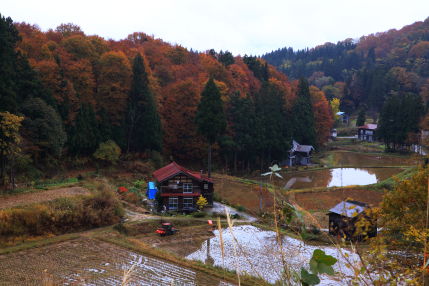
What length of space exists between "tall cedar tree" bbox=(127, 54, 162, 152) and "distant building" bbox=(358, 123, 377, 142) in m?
42.3

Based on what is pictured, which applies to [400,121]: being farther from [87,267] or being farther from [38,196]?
[87,267]

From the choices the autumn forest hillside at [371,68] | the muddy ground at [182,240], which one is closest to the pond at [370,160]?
the autumn forest hillside at [371,68]

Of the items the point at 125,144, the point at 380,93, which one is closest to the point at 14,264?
the point at 125,144

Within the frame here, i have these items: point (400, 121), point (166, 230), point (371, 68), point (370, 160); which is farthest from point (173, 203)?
point (371, 68)

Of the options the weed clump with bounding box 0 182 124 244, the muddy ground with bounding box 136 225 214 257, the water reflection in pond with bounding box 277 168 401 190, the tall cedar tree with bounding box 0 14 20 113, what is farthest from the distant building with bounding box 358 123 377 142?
the tall cedar tree with bounding box 0 14 20 113

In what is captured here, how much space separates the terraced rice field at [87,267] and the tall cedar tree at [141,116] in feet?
55.1

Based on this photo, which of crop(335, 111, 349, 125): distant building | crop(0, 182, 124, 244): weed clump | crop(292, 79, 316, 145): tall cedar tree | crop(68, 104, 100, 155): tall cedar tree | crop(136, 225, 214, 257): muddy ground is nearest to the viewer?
crop(0, 182, 124, 244): weed clump

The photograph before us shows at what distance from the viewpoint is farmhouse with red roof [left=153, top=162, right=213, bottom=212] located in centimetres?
2373

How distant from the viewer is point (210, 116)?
102 ft

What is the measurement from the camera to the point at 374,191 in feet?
95.7

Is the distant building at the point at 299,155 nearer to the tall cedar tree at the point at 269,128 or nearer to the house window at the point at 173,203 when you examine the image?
the tall cedar tree at the point at 269,128

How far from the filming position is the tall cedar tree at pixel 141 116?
32812 millimetres

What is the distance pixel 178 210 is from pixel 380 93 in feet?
198

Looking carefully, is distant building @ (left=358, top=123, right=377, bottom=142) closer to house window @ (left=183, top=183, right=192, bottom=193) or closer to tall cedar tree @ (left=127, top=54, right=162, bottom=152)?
tall cedar tree @ (left=127, top=54, right=162, bottom=152)
